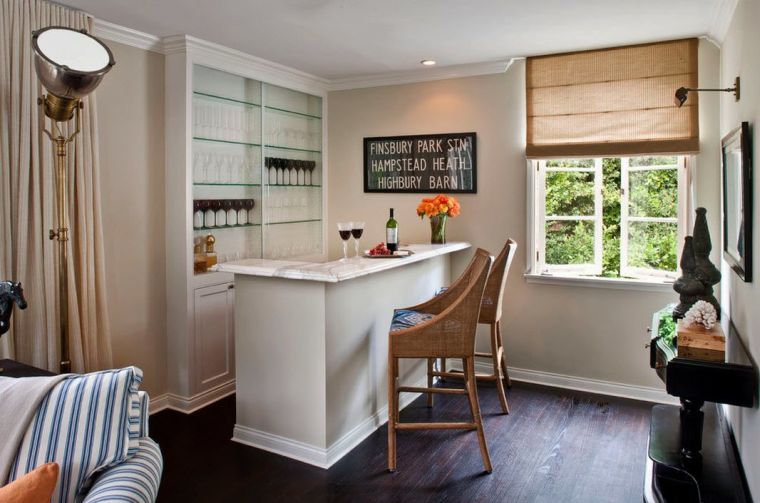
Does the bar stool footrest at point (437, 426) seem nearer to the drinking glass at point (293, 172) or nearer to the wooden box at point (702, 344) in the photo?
the wooden box at point (702, 344)

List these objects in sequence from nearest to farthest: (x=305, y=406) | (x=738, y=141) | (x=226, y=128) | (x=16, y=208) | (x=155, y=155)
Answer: (x=738, y=141)
(x=16, y=208)
(x=305, y=406)
(x=155, y=155)
(x=226, y=128)

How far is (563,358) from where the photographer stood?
440 cm

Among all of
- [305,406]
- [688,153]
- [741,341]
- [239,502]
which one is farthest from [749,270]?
[239,502]

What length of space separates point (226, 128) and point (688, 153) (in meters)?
3.16

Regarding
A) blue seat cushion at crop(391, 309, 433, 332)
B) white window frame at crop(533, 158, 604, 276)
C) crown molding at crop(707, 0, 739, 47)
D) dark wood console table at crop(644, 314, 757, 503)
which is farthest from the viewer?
white window frame at crop(533, 158, 604, 276)

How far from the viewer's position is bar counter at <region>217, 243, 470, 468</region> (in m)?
3.12

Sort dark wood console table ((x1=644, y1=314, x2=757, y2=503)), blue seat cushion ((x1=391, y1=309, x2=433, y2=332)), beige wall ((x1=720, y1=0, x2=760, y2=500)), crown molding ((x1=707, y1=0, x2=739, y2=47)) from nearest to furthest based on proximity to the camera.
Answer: beige wall ((x1=720, y1=0, x2=760, y2=500)) → dark wood console table ((x1=644, y1=314, x2=757, y2=503)) → crown molding ((x1=707, y1=0, x2=739, y2=47)) → blue seat cushion ((x1=391, y1=309, x2=433, y2=332))

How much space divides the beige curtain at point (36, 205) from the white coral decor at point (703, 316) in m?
3.03

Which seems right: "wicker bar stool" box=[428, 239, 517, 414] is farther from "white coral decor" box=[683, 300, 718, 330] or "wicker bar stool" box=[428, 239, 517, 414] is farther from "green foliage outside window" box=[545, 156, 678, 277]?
"white coral decor" box=[683, 300, 718, 330]

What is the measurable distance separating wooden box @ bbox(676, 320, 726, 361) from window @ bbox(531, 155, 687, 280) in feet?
5.73

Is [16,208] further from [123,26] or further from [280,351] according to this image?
[280,351]

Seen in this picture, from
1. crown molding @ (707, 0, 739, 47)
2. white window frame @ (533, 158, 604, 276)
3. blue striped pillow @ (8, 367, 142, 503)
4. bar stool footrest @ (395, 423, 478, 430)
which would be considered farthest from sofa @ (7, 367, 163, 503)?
white window frame @ (533, 158, 604, 276)

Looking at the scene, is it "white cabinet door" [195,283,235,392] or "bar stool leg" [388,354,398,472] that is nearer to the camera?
"bar stool leg" [388,354,398,472]

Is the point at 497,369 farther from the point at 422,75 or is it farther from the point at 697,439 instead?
the point at 422,75
